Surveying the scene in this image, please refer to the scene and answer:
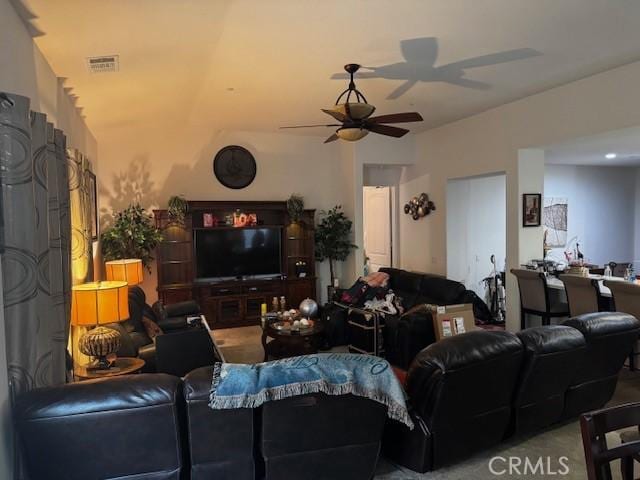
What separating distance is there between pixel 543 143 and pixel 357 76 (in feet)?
8.32

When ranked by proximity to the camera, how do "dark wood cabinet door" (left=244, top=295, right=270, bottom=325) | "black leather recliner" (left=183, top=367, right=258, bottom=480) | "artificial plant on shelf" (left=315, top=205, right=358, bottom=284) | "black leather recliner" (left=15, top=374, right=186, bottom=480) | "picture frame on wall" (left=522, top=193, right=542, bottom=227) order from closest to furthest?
"black leather recliner" (left=15, top=374, right=186, bottom=480), "black leather recliner" (left=183, top=367, right=258, bottom=480), "picture frame on wall" (left=522, top=193, right=542, bottom=227), "dark wood cabinet door" (left=244, top=295, right=270, bottom=325), "artificial plant on shelf" (left=315, top=205, right=358, bottom=284)

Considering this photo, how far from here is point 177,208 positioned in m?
6.59

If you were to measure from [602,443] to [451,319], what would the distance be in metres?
3.75

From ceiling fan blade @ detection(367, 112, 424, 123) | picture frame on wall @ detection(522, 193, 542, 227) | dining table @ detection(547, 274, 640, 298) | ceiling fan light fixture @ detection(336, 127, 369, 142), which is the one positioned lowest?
dining table @ detection(547, 274, 640, 298)

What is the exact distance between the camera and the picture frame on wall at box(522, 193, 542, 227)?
564cm

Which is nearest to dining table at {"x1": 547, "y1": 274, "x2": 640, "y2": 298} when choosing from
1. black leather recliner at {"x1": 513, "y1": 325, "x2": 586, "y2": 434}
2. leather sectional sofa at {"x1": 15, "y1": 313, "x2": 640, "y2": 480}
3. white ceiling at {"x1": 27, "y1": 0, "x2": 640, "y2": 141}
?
leather sectional sofa at {"x1": 15, "y1": 313, "x2": 640, "y2": 480}

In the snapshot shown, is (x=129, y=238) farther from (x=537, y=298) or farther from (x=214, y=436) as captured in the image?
(x=537, y=298)

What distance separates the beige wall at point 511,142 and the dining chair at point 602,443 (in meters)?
3.91

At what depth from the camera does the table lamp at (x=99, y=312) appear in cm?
299

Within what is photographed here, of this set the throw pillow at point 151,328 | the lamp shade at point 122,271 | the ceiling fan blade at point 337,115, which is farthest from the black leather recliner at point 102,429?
the lamp shade at point 122,271

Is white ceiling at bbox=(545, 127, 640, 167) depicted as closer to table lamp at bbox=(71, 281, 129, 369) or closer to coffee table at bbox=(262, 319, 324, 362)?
coffee table at bbox=(262, 319, 324, 362)

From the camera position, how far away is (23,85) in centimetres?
257

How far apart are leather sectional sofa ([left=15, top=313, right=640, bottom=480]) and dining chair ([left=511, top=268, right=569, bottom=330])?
2.09 metres

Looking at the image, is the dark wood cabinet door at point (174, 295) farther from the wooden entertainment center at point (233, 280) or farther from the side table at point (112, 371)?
the side table at point (112, 371)
